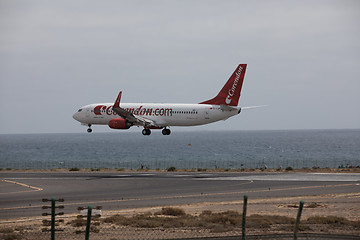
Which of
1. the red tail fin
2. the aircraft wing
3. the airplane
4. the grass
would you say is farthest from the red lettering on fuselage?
the grass

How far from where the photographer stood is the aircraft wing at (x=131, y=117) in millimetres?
69250

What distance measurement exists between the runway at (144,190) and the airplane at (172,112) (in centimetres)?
967

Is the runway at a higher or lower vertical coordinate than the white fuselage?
lower

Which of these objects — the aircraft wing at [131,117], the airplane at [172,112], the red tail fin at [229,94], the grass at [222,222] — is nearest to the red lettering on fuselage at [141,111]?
the airplane at [172,112]

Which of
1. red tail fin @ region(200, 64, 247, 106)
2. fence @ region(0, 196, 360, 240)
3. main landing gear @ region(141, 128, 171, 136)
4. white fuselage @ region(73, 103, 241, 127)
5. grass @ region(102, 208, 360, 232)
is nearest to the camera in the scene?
fence @ region(0, 196, 360, 240)

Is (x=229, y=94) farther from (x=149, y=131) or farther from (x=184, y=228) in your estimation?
(x=184, y=228)

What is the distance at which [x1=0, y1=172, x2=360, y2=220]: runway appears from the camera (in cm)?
4141

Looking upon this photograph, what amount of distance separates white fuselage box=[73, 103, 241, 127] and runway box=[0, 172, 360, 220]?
33.5 feet

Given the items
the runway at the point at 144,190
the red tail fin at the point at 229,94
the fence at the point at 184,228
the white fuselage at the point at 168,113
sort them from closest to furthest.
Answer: the fence at the point at 184,228
the runway at the point at 144,190
the white fuselage at the point at 168,113
the red tail fin at the point at 229,94

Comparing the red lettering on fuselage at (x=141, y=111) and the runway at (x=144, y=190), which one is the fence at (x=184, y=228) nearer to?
the runway at (x=144, y=190)

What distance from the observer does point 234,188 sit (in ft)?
171

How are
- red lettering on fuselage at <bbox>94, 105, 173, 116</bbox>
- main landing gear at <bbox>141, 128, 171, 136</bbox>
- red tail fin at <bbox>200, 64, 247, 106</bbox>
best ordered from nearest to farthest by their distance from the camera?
red tail fin at <bbox>200, 64, 247, 106</bbox> < red lettering on fuselage at <bbox>94, 105, 173, 116</bbox> < main landing gear at <bbox>141, 128, 171, 136</bbox>

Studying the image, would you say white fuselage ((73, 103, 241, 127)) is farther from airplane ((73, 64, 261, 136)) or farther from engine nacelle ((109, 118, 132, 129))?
engine nacelle ((109, 118, 132, 129))

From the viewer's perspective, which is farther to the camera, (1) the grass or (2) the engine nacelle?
(2) the engine nacelle
